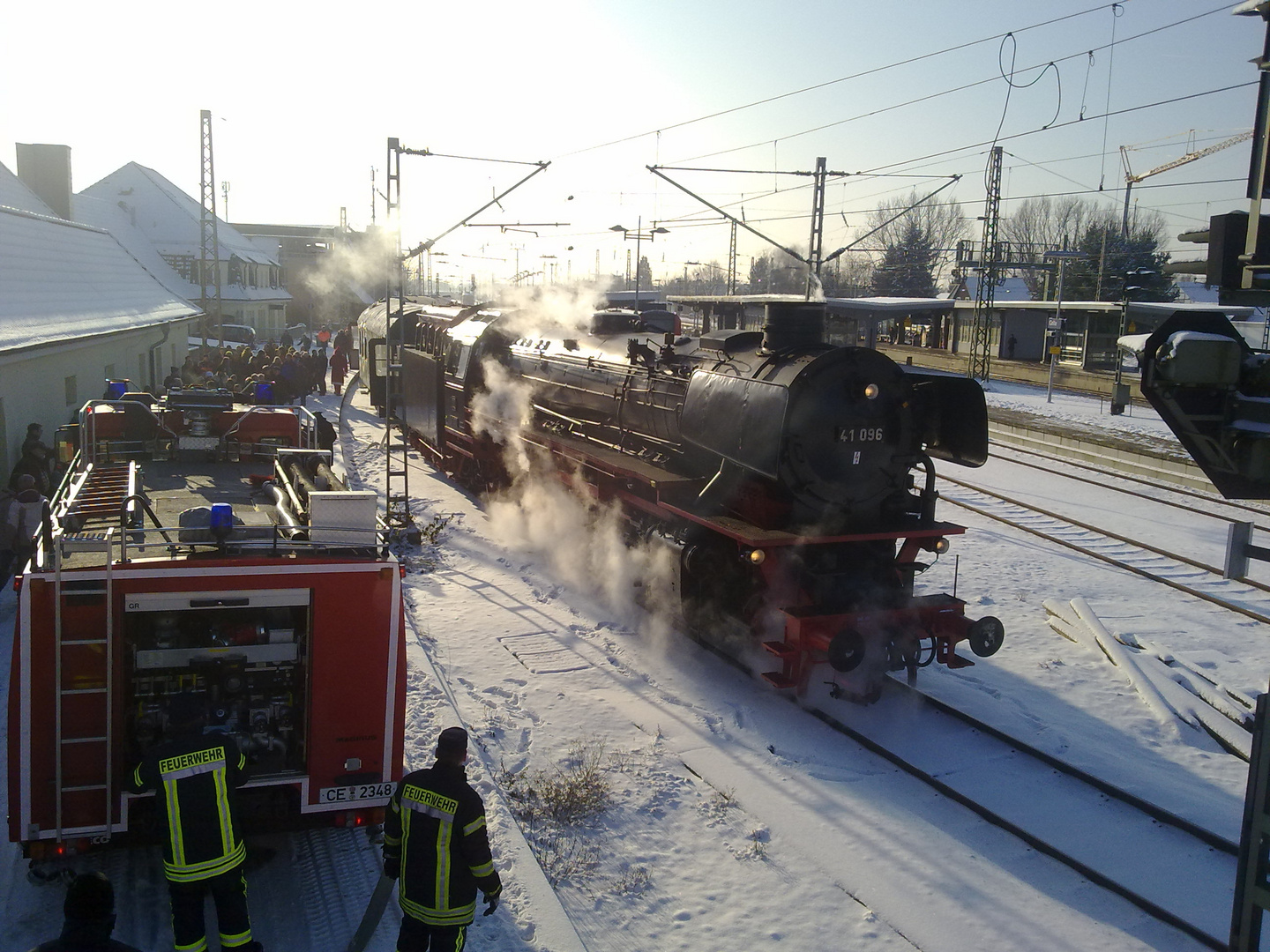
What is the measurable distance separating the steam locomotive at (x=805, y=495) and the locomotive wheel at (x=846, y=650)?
1 centimetres

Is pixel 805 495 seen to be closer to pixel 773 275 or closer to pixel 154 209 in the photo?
pixel 154 209

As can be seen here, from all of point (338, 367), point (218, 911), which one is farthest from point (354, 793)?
point (338, 367)

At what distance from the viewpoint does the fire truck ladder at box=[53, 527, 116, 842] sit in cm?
440

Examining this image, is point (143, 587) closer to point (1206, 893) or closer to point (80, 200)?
point (1206, 893)

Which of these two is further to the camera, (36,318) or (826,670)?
(36,318)

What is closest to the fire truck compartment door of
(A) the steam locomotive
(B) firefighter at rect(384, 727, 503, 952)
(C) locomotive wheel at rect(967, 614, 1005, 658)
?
(B) firefighter at rect(384, 727, 503, 952)

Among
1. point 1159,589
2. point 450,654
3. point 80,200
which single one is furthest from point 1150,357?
point 80,200

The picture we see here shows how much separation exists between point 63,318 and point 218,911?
13.6 m

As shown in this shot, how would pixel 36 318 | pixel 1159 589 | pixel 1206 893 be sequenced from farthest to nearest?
pixel 36 318 < pixel 1159 589 < pixel 1206 893

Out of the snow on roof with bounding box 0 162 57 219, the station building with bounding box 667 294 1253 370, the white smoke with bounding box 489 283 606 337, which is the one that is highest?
the snow on roof with bounding box 0 162 57 219

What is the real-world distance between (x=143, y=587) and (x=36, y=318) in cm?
1143

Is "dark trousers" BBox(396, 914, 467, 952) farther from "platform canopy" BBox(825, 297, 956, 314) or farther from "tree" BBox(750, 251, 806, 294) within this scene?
"tree" BBox(750, 251, 806, 294)

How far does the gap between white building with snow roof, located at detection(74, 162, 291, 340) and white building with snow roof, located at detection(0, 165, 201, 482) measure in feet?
57.1

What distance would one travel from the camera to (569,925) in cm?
493
